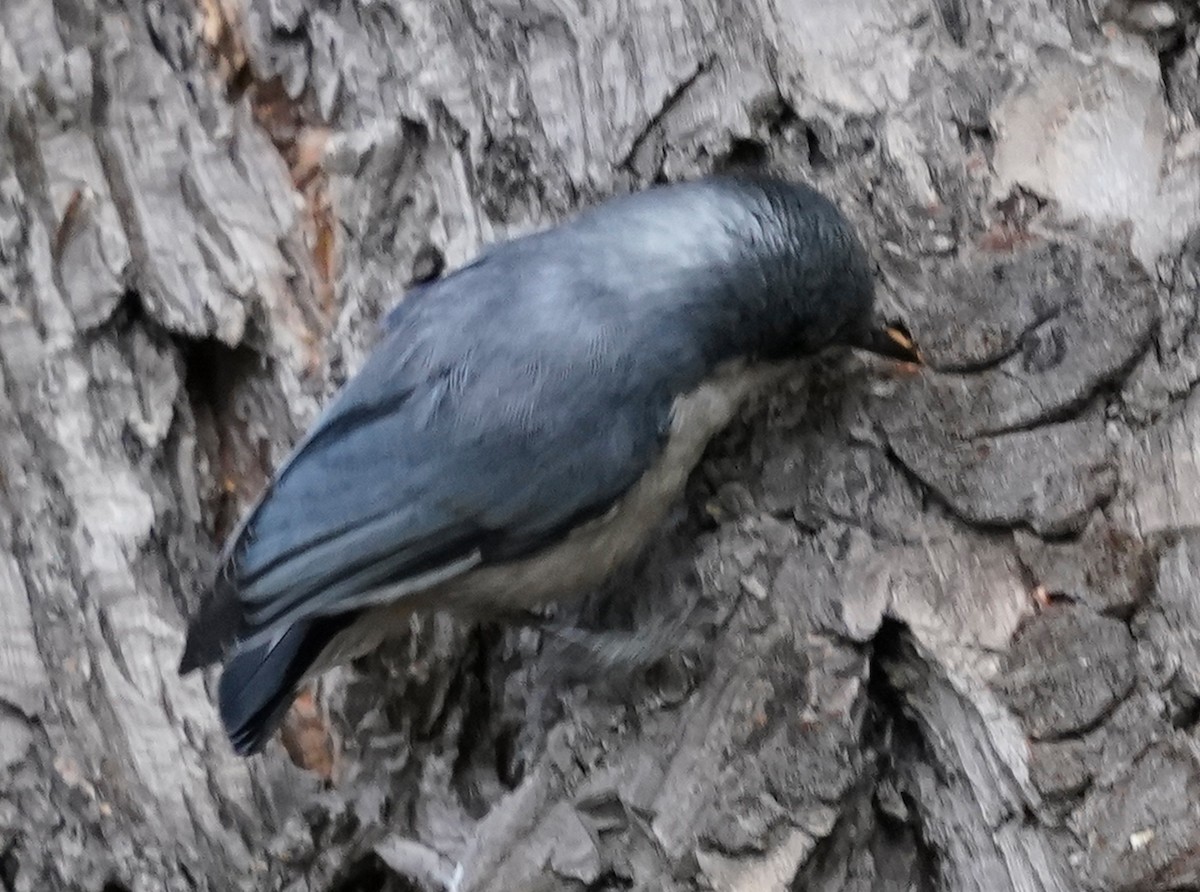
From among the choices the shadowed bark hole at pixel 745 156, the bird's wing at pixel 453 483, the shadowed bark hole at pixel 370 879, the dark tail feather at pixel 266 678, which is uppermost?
the shadowed bark hole at pixel 745 156

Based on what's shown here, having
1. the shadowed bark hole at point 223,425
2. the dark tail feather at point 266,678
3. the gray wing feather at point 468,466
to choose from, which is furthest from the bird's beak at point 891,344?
the shadowed bark hole at point 223,425

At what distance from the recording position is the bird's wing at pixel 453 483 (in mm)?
1340

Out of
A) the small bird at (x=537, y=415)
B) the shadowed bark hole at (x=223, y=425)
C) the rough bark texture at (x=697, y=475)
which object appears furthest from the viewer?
the shadowed bark hole at (x=223, y=425)

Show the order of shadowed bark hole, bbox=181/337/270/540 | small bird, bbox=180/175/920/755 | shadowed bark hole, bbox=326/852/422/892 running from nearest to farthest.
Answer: small bird, bbox=180/175/920/755 → shadowed bark hole, bbox=326/852/422/892 → shadowed bark hole, bbox=181/337/270/540

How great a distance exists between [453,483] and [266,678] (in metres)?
0.33

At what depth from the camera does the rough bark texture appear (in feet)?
4.05

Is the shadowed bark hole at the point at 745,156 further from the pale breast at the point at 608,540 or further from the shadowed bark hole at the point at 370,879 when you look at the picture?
the shadowed bark hole at the point at 370,879

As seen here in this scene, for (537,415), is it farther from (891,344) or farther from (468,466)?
(891,344)

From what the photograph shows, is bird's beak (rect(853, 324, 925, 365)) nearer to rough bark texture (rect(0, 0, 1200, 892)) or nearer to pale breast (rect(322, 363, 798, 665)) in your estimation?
rough bark texture (rect(0, 0, 1200, 892))

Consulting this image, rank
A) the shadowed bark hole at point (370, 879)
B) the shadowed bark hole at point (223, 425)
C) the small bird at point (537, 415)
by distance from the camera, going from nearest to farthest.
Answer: the small bird at point (537, 415) < the shadowed bark hole at point (370, 879) < the shadowed bark hole at point (223, 425)

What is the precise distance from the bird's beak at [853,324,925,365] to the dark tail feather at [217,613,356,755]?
717mm

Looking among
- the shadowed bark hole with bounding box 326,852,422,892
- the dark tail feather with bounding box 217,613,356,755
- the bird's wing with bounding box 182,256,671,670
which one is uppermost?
the bird's wing with bounding box 182,256,671,670

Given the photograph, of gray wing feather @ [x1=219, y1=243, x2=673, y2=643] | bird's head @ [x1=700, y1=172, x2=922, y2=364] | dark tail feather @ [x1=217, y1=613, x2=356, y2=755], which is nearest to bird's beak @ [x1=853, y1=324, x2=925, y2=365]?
bird's head @ [x1=700, y1=172, x2=922, y2=364]

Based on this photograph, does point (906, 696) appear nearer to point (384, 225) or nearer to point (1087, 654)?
point (1087, 654)
